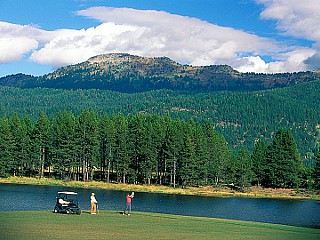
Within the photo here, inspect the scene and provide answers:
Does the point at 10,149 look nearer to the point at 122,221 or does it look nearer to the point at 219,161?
the point at 219,161

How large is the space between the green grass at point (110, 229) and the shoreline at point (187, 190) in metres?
64.9

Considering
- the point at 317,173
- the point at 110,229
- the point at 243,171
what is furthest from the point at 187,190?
the point at 110,229

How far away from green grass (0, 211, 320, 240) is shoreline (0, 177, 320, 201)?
64.9m

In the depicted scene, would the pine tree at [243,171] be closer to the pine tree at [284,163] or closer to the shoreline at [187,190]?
the shoreline at [187,190]

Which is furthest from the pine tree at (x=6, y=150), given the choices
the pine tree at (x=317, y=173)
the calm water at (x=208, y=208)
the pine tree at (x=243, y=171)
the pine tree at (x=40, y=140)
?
the pine tree at (x=317, y=173)

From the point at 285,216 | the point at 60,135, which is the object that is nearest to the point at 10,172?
the point at 60,135

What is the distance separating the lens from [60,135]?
411 feet

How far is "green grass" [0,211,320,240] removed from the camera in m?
33.0

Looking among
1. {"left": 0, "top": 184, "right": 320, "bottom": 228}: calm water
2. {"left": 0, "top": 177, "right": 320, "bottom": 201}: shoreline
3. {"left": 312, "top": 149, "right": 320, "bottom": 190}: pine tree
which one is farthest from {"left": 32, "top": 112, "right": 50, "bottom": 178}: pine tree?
{"left": 312, "top": 149, "right": 320, "bottom": 190}: pine tree

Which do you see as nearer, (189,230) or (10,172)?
(189,230)

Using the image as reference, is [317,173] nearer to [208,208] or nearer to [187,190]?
[187,190]

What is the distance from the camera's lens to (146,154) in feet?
391

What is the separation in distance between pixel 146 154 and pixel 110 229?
82314 millimetres

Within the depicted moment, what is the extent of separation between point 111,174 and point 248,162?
39.5m
